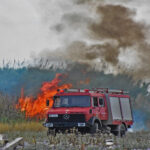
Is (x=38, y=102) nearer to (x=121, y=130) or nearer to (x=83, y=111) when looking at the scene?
(x=121, y=130)

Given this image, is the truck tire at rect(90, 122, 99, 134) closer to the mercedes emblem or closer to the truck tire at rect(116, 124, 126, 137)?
the mercedes emblem

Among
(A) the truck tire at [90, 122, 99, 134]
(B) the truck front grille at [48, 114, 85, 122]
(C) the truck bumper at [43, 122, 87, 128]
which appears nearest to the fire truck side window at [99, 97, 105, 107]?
(A) the truck tire at [90, 122, 99, 134]

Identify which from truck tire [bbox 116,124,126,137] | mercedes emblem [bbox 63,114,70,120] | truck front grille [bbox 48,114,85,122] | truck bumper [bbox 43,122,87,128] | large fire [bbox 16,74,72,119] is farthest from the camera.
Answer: large fire [bbox 16,74,72,119]

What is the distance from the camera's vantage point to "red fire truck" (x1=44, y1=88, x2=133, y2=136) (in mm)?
22422

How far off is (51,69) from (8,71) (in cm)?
390

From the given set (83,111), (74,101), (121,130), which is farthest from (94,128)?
(121,130)

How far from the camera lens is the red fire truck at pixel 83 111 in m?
22.4

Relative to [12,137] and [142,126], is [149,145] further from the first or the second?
[142,126]

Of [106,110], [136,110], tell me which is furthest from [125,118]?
[136,110]

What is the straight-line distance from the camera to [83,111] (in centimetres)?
2244

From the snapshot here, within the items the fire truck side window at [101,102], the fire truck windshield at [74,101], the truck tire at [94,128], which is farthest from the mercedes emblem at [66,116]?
the fire truck side window at [101,102]

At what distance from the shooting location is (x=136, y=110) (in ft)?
118

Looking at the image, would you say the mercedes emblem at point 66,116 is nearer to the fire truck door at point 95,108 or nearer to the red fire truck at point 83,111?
the red fire truck at point 83,111

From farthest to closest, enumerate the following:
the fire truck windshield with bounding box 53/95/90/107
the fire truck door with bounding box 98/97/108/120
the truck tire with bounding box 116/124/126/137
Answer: the truck tire with bounding box 116/124/126/137, the fire truck door with bounding box 98/97/108/120, the fire truck windshield with bounding box 53/95/90/107
